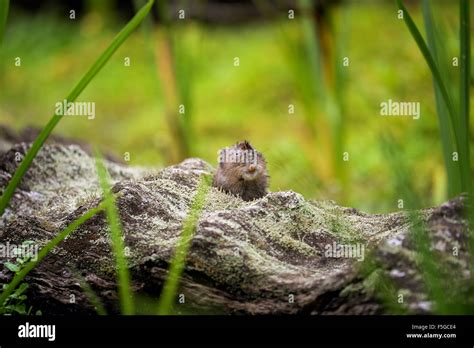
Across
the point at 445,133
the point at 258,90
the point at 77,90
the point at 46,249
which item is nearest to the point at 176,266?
the point at 46,249

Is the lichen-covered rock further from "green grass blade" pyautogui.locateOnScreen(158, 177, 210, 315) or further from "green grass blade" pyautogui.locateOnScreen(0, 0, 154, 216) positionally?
"green grass blade" pyautogui.locateOnScreen(0, 0, 154, 216)

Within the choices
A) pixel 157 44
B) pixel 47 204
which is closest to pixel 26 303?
pixel 47 204

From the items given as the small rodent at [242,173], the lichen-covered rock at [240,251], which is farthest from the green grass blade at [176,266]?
the small rodent at [242,173]

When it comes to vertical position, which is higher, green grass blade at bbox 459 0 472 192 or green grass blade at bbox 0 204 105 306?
green grass blade at bbox 459 0 472 192

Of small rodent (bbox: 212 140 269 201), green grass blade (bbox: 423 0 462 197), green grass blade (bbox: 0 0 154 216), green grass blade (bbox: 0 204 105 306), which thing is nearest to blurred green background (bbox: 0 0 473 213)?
small rodent (bbox: 212 140 269 201)

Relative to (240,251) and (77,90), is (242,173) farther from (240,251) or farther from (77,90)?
(77,90)

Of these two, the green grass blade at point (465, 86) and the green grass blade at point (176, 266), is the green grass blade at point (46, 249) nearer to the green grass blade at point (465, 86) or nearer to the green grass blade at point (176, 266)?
the green grass blade at point (176, 266)

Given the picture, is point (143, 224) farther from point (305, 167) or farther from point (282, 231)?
point (305, 167)
